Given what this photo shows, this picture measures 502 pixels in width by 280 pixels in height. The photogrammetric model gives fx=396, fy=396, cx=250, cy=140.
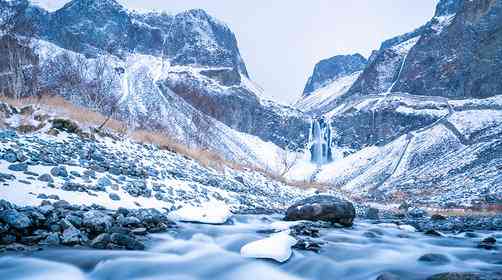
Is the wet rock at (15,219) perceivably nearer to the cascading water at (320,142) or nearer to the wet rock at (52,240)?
the wet rock at (52,240)

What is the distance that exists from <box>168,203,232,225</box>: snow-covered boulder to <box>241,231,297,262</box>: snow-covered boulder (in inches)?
109

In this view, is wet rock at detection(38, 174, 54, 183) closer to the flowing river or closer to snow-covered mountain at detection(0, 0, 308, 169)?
the flowing river

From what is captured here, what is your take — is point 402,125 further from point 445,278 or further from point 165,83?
point 445,278

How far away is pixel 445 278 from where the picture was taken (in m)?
5.01

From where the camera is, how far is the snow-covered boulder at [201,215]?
9.69 m

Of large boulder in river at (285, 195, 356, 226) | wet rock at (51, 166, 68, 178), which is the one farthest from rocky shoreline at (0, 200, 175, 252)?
large boulder in river at (285, 195, 356, 226)

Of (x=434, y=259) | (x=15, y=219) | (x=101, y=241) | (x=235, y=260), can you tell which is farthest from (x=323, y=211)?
(x=15, y=219)

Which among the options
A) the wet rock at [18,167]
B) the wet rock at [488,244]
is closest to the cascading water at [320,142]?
the wet rock at [488,244]

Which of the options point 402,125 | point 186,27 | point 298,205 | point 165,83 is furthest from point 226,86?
point 298,205

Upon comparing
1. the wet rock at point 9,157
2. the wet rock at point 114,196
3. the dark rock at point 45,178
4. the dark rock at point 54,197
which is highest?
the wet rock at point 9,157

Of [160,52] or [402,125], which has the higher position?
[160,52]

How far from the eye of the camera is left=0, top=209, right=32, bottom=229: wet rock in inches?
222

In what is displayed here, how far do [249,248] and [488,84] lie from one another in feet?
255

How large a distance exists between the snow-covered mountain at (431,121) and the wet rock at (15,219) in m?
29.4
